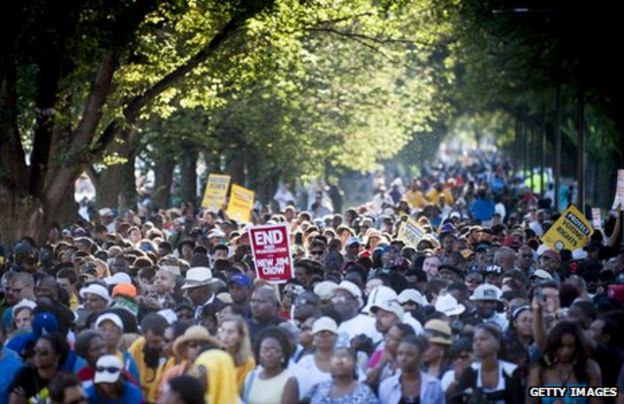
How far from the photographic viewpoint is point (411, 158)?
67.8 metres

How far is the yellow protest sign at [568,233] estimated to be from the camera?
24.9m

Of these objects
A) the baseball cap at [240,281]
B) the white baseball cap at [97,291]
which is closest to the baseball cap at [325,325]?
the baseball cap at [240,281]

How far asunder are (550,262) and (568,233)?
424 cm

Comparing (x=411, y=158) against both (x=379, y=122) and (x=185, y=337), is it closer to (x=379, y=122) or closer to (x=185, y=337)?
(x=379, y=122)

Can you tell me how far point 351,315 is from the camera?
1558 cm

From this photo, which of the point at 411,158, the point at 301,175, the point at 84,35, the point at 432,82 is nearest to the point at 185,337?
the point at 84,35

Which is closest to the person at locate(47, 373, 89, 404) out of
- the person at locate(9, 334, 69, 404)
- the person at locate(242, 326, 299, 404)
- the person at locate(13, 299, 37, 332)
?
the person at locate(9, 334, 69, 404)

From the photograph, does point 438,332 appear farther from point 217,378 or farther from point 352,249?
point 352,249

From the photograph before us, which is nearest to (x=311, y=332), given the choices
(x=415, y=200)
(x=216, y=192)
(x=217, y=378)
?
(x=217, y=378)

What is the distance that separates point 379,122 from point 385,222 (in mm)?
16800

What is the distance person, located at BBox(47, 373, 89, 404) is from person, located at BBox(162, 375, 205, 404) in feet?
2.05

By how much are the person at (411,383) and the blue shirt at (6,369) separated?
274cm

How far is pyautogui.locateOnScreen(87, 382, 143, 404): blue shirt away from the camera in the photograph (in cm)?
1201

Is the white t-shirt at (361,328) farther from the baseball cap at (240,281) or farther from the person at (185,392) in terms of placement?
the person at (185,392)
